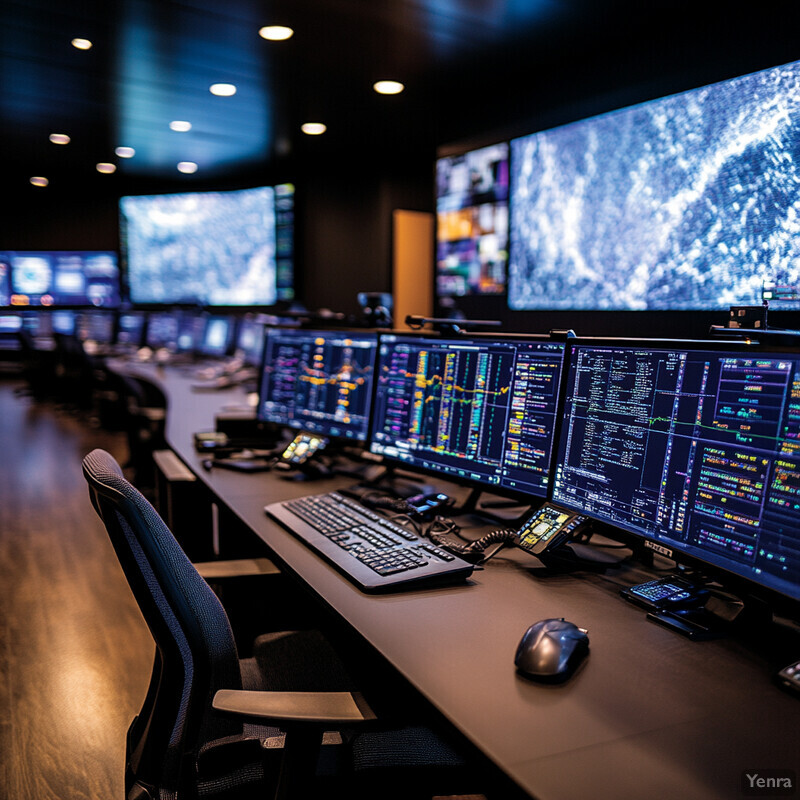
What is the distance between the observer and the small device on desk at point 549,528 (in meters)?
1.38

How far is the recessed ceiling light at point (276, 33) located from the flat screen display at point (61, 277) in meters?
7.04

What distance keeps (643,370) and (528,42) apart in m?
3.59

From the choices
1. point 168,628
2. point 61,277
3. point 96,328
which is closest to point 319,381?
point 168,628

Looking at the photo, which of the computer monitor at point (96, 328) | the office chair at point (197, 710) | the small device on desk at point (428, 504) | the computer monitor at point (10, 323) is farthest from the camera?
the computer monitor at point (10, 323)

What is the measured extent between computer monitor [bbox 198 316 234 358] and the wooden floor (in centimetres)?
174

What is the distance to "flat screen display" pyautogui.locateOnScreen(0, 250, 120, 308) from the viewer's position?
10.4m

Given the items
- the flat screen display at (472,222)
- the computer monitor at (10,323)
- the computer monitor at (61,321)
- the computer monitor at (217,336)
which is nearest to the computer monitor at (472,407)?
the flat screen display at (472,222)

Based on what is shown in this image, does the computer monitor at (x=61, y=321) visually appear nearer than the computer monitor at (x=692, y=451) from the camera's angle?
No

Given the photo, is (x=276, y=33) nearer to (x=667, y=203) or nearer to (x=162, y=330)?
(x=667, y=203)

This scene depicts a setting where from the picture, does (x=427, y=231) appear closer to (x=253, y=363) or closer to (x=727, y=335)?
(x=253, y=363)

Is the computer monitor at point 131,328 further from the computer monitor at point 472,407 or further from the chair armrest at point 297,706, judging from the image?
the chair armrest at point 297,706

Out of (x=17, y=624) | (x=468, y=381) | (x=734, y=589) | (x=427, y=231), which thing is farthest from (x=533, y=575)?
(x=427, y=231)

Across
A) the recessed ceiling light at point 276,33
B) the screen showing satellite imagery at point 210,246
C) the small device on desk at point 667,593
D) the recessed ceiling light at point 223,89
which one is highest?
the recessed ceiling light at point 276,33

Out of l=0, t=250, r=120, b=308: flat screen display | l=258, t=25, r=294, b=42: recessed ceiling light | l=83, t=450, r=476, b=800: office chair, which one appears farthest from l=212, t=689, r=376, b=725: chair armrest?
l=0, t=250, r=120, b=308: flat screen display
